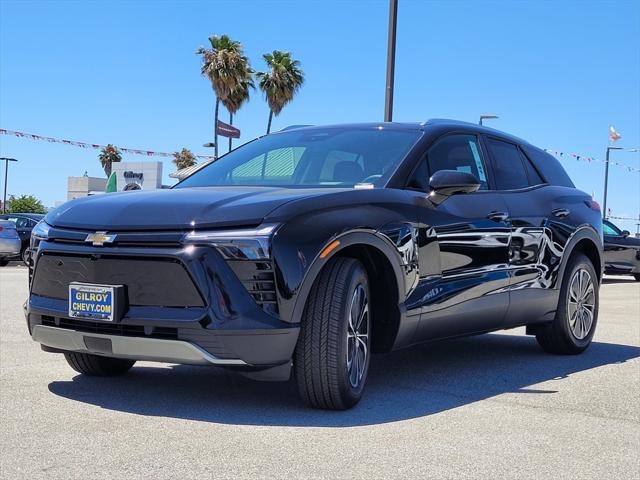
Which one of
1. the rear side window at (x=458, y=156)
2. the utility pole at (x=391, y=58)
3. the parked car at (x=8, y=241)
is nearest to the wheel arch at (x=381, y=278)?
the rear side window at (x=458, y=156)

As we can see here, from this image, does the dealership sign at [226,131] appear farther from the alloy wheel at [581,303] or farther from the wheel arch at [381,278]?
the wheel arch at [381,278]

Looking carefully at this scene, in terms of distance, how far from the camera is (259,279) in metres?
4.04

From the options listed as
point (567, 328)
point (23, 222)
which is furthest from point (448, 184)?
point (23, 222)

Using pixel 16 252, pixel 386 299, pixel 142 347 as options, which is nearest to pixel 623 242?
pixel 16 252

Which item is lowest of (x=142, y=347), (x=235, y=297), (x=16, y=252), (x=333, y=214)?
(x=16, y=252)

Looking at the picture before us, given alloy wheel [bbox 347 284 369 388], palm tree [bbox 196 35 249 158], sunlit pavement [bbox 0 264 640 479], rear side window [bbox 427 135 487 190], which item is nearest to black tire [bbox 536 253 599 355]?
sunlit pavement [bbox 0 264 640 479]

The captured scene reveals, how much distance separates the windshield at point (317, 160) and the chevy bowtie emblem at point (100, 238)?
4.09 feet

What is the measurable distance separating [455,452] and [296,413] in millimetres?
977

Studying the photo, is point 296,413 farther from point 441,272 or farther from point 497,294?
point 497,294

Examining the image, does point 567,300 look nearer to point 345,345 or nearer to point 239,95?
point 345,345

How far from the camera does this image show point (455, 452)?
3.70 meters

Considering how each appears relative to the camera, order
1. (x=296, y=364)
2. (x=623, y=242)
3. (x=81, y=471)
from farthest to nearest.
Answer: (x=623, y=242)
(x=296, y=364)
(x=81, y=471)

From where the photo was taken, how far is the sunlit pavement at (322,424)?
3.42 m

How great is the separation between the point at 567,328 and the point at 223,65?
35.6 m
